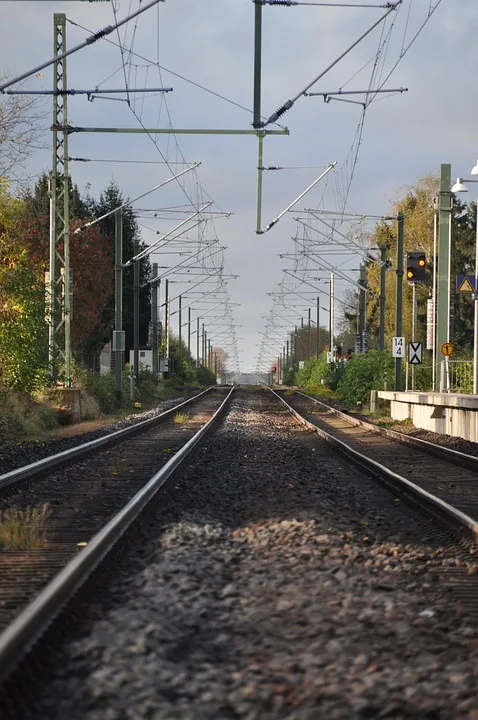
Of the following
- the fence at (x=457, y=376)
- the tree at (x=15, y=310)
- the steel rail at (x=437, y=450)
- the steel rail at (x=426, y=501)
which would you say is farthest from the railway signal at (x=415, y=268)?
the steel rail at (x=426, y=501)

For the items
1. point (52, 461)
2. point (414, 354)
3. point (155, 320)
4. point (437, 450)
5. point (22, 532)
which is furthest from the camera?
point (155, 320)

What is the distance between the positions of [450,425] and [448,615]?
72.3 ft

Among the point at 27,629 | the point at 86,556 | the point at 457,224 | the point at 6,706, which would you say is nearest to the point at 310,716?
the point at 6,706

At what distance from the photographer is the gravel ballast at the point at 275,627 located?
4586mm

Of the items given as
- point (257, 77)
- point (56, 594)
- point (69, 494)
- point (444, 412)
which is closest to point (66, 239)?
point (257, 77)

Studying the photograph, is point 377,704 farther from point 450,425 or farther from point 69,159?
point 69,159

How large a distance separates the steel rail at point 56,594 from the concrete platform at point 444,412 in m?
14.8

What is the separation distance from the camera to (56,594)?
241 inches

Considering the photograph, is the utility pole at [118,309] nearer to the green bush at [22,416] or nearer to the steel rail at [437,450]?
the green bush at [22,416]

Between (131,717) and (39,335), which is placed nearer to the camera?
(131,717)

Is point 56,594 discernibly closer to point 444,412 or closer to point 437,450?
point 437,450

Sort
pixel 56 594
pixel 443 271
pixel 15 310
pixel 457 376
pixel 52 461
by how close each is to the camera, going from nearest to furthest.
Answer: pixel 56 594, pixel 52 461, pixel 15 310, pixel 443 271, pixel 457 376

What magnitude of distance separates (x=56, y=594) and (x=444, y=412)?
75.5ft

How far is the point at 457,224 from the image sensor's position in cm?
7938
